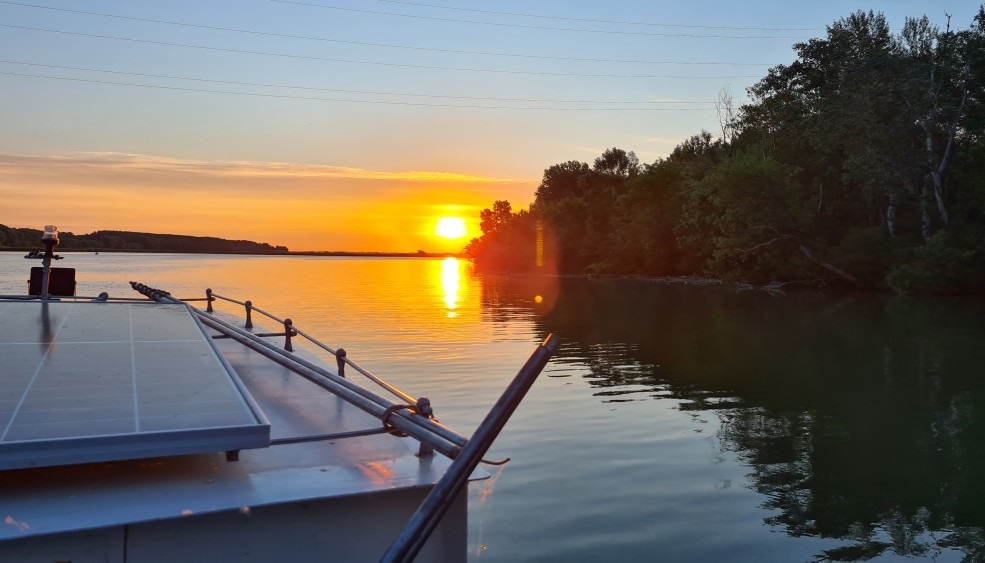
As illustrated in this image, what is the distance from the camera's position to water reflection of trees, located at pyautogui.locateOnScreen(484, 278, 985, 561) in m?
7.56

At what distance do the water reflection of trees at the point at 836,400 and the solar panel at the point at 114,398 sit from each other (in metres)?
5.02

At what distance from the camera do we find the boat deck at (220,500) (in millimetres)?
3461

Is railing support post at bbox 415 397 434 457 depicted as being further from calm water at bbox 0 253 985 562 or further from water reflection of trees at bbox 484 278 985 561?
water reflection of trees at bbox 484 278 985 561

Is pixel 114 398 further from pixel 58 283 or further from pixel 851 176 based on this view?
pixel 851 176

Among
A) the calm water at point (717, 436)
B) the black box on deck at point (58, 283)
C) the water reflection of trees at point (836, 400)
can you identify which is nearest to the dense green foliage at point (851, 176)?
the water reflection of trees at point (836, 400)

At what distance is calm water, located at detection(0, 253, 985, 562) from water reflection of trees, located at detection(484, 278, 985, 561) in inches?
1.5

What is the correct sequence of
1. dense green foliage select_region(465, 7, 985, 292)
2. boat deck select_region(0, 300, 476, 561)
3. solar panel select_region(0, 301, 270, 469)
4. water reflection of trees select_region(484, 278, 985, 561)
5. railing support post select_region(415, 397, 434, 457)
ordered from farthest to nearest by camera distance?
dense green foliage select_region(465, 7, 985, 292)
water reflection of trees select_region(484, 278, 985, 561)
railing support post select_region(415, 397, 434, 457)
solar panel select_region(0, 301, 270, 469)
boat deck select_region(0, 300, 476, 561)

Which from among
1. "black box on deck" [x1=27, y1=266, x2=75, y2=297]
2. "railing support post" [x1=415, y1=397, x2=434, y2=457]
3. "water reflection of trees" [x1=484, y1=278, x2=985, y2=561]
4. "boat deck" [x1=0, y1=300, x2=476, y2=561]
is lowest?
"water reflection of trees" [x1=484, y1=278, x2=985, y2=561]

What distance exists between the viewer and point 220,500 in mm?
3740

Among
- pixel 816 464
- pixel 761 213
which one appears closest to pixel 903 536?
pixel 816 464

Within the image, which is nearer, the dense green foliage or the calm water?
the calm water

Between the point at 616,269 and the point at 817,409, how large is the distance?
60833 millimetres

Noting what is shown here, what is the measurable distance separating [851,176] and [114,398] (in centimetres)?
4356

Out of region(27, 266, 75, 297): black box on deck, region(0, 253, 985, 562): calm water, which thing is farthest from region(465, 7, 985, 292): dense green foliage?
region(27, 266, 75, 297): black box on deck
